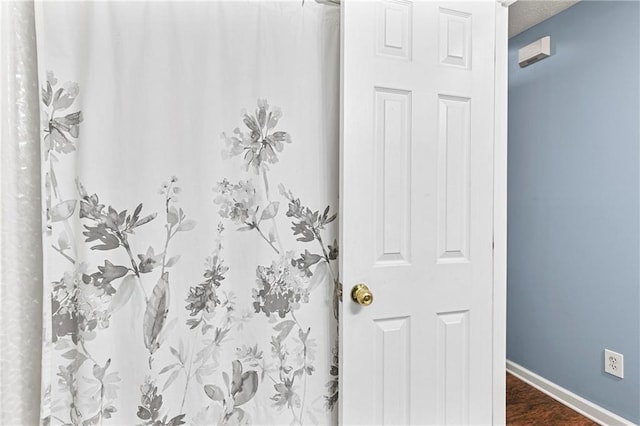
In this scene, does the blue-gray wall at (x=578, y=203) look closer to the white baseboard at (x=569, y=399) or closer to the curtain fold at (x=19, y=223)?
the white baseboard at (x=569, y=399)

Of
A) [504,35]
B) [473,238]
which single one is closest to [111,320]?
[473,238]

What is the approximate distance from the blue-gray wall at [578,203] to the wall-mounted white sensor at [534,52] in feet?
0.15

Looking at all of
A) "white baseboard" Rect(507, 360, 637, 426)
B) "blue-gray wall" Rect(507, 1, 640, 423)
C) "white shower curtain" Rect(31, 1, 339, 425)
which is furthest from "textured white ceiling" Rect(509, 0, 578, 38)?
"white baseboard" Rect(507, 360, 637, 426)

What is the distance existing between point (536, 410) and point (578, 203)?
1.27m

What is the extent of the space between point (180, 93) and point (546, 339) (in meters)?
2.66

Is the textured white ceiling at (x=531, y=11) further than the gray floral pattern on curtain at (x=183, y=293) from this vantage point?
Yes

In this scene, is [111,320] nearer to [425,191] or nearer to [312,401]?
[312,401]

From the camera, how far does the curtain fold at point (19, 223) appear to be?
1.06 m

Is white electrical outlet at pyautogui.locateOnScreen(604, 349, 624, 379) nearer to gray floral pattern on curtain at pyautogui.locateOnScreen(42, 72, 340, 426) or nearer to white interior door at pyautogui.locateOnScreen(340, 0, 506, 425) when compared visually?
white interior door at pyautogui.locateOnScreen(340, 0, 506, 425)

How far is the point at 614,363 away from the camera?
2086mm

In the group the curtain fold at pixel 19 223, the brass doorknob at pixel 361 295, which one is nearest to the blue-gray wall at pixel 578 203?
the brass doorknob at pixel 361 295

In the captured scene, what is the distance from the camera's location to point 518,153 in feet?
9.00

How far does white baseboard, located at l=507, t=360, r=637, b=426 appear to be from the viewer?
2.07m

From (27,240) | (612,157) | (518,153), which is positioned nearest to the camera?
(27,240)
